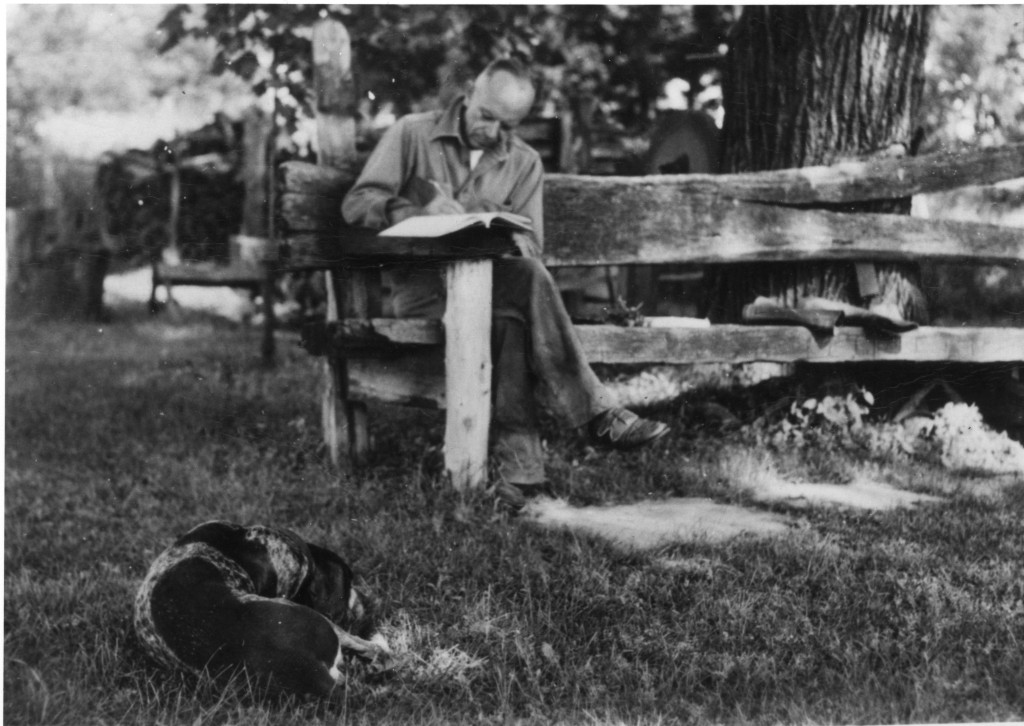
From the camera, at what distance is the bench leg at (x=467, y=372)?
3604mm

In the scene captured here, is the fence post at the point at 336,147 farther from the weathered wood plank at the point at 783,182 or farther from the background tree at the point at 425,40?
the background tree at the point at 425,40

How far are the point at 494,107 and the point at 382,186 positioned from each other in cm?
55

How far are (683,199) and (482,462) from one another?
5.15ft

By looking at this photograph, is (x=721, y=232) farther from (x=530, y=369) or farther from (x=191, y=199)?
(x=191, y=199)

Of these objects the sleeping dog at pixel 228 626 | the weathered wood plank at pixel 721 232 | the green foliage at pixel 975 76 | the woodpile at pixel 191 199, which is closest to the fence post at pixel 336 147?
the weathered wood plank at pixel 721 232

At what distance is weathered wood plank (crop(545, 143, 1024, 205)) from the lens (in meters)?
4.39

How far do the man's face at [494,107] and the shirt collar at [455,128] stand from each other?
0.10ft

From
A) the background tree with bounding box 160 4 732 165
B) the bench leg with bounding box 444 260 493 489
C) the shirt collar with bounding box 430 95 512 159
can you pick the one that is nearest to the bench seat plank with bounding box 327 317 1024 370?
the bench leg with bounding box 444 260 493 489

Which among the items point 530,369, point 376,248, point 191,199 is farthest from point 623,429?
point 191,199

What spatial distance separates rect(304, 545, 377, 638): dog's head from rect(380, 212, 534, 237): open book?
1212mm

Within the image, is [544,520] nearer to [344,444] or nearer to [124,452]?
[344,444]

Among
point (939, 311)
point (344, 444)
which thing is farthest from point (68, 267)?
point (939, 311)

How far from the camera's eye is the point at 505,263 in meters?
3.73

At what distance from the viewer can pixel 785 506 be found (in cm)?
366
